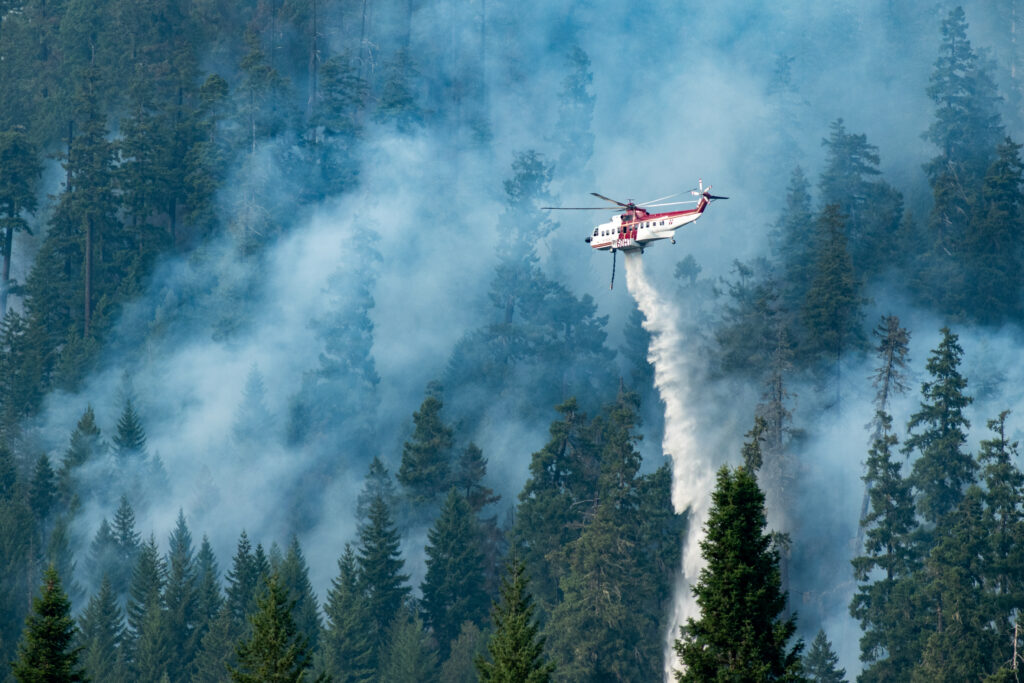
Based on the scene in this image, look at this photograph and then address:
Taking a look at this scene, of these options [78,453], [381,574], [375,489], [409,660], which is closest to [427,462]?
[375,489]

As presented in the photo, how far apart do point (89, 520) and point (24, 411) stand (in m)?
12.0

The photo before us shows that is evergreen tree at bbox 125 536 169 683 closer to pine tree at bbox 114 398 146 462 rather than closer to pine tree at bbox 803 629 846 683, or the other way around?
pine tree at bbox 114 398 146 462

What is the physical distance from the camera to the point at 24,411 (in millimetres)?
111625

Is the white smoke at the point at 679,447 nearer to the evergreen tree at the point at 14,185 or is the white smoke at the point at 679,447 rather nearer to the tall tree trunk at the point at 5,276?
the evergreen tree at the point at 14,185

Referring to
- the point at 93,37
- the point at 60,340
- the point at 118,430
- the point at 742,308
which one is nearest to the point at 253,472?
the point at 118,430

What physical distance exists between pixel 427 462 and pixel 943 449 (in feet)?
94.5

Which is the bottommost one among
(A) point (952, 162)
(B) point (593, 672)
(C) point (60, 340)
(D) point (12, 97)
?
(B) point (593, 672)

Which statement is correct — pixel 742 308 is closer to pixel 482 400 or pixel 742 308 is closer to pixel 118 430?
pixel 482 400

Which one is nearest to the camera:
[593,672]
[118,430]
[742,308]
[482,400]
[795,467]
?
[593,672]

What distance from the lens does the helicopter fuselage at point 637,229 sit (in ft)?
249

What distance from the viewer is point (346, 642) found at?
84000 mm

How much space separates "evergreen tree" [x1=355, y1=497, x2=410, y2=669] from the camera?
9006cm

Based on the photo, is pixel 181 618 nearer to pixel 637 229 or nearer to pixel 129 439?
pixel 129 439

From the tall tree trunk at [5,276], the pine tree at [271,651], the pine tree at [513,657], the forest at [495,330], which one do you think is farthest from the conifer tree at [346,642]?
the tall tree trunk at [5,276]
